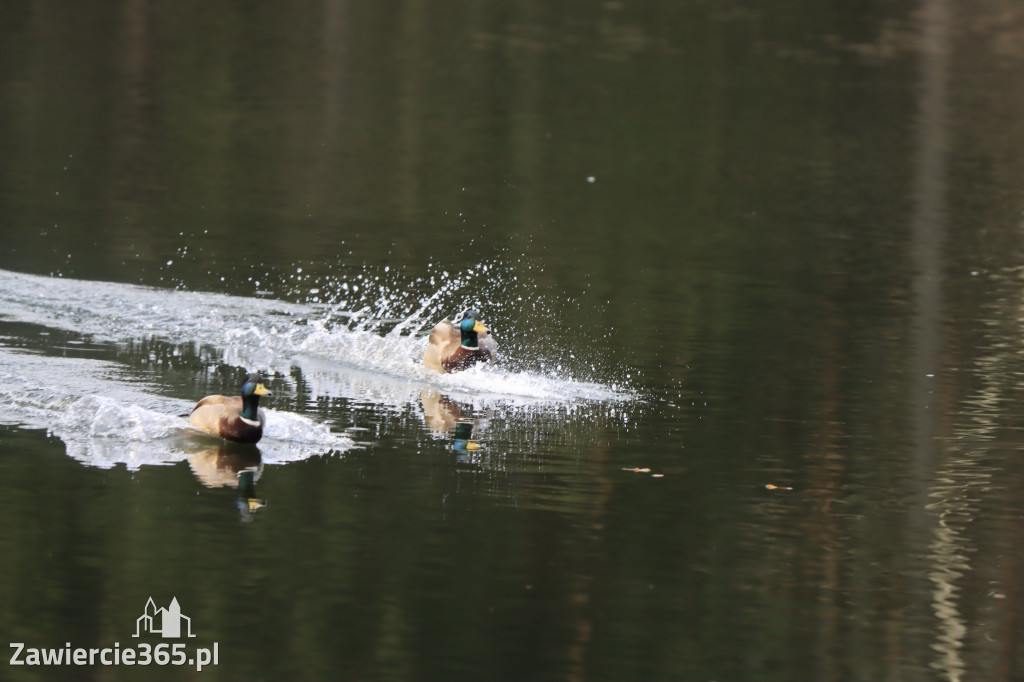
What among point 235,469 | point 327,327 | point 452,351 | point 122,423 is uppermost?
Answer: point 327,327

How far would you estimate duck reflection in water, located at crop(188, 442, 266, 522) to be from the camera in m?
9.94

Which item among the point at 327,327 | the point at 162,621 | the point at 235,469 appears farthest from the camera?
the point at 327,327

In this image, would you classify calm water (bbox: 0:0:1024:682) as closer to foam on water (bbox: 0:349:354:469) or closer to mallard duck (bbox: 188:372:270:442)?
foam on water (bbox: 0:349:354:469)

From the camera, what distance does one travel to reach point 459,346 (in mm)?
13969

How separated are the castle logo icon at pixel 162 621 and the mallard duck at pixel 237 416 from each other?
110 inches

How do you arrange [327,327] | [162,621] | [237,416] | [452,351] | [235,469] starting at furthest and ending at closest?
[327,327] < [452,351] < [237,416] < [235,469] < [162,621]

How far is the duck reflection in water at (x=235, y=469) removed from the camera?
994 cm

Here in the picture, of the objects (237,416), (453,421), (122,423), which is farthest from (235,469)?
(453,421)

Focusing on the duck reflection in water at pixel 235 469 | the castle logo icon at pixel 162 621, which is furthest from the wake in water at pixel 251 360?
the castle logo icon at pixel 162 621

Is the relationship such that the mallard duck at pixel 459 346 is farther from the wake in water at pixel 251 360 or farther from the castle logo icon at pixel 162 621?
the castle logo icon at pixel 162 621

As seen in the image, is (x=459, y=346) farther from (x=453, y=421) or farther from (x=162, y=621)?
(x=162, y=621)

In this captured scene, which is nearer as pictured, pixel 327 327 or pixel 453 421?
pixel 453 421

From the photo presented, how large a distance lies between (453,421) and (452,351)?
65.4 inches

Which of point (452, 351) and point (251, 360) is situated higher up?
point (452, 351)
